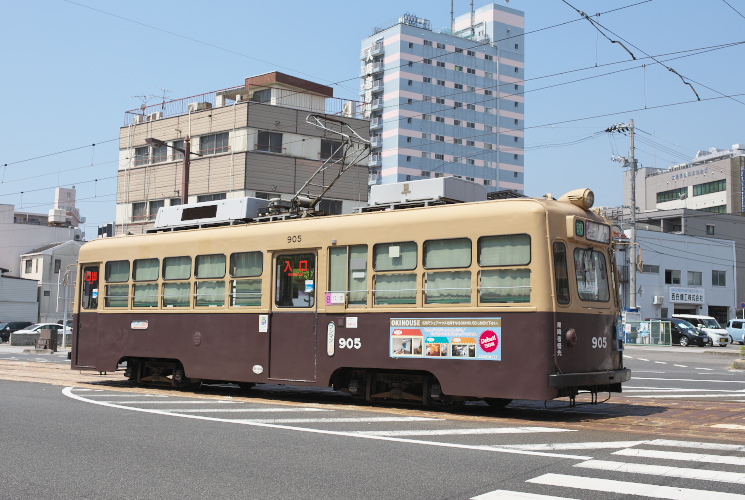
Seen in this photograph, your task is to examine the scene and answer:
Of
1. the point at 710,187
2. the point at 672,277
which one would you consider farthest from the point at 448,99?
the point at 672,277

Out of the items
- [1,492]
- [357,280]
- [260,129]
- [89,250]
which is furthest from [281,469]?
[260,129]

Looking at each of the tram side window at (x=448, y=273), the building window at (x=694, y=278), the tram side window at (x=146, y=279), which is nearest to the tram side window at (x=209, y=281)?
the tram side window at (x=146, y=279)

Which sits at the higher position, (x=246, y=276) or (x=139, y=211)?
(x=139, y=211)

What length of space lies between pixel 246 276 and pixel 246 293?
0.30 meters

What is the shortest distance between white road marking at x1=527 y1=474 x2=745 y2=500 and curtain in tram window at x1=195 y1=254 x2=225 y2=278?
8698 mm

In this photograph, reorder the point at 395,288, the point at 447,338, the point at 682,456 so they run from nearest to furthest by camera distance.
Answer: the point at 682,456 → the point at 447,338 → the point at 395,288

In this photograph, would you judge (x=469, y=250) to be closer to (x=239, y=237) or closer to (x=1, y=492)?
(x=239, y=237)

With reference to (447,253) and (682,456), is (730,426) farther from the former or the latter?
(447,253)

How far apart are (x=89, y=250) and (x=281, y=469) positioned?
1146 cm

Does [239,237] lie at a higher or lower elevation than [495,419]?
higher

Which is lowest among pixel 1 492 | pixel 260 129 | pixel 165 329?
pixel 1 492

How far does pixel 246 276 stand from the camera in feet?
45.2

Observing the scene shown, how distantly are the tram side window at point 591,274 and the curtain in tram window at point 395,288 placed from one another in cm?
227

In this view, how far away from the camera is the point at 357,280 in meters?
12.2
